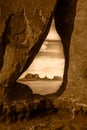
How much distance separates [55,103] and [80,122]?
28 cm

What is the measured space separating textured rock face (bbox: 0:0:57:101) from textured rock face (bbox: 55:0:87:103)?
0.83 ft

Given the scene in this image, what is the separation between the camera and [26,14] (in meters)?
2.88

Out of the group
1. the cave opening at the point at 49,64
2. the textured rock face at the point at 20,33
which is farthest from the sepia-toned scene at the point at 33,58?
the cave opening at the point at 49,64

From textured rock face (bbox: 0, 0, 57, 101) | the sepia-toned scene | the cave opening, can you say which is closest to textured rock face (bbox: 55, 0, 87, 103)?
the sepia-toned scene

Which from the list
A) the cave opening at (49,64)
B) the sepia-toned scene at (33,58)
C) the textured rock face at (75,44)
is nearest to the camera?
the sepia-toned scene at (33,58)

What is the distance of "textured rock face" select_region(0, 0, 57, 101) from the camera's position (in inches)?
113

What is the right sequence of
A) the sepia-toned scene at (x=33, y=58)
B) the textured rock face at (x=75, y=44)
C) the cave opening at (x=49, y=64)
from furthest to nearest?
the cave opening at (x=49, y=64), the textured rock face at (x=75, y=44), the sepia-toned scene at (x=33, y=58)

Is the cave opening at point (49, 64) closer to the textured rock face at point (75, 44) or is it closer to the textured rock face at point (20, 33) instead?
the textured rock face at point (75, 44)

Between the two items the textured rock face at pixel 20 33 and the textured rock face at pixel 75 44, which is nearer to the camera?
the textured rock face at pixel 20 33

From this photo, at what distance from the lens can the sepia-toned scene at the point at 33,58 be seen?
9.36ft

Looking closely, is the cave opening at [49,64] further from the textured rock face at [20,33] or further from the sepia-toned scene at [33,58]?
the textured rock face at [20,33]

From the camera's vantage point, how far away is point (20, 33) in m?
2.89

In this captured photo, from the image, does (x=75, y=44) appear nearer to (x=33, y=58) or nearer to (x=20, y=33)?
(x=33, y=58)

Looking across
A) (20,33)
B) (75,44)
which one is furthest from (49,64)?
(20,33)
